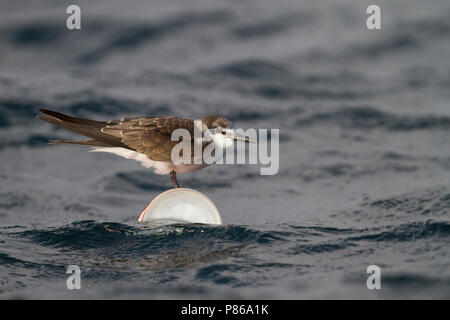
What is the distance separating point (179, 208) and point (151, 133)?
4.58 feet

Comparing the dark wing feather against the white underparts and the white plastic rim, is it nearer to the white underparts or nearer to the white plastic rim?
the white underparts

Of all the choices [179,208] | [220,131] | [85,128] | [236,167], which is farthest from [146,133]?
[236,167]

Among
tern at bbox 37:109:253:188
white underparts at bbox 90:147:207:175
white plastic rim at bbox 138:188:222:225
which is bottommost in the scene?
white plastic rim at bbox 138:188:222:225

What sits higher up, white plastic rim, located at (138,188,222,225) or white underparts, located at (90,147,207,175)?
white underparts, located at (90,147,207,175)

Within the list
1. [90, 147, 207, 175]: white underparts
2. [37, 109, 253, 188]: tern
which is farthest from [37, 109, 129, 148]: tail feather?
[90, 147, 207, 175]: white underparts

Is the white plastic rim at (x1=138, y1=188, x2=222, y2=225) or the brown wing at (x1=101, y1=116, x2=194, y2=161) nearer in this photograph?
the white plastic rim at (x1=138, y1=188, x2=222, y2=225)

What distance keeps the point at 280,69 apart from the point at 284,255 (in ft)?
32.3

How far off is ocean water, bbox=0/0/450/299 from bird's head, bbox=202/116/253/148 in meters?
1.36

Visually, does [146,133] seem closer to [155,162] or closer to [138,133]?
[138,133]

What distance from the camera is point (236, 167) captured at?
13.6 m

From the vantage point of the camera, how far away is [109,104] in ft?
51.0

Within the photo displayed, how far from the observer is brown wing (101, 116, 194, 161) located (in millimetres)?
9109

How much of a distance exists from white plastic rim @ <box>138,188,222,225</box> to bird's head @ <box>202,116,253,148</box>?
1144 millimetres

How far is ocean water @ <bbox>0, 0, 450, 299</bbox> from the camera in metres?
7.70
